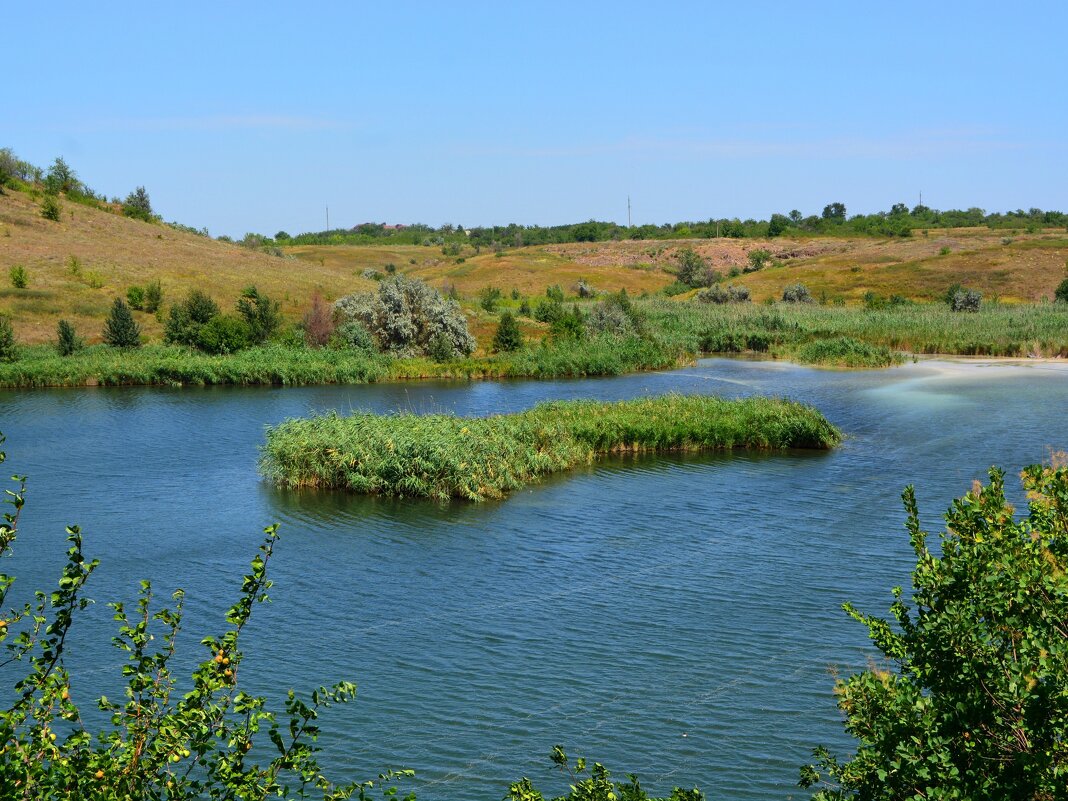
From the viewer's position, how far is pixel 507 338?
186ft

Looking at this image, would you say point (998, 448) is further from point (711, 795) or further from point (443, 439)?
point (711, 795)

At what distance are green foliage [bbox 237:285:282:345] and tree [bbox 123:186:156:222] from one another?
3773 centimetres

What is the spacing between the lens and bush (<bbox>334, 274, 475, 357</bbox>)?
54281 millimetres

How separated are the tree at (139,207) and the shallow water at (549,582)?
196 feet

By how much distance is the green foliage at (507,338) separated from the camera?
185 feet

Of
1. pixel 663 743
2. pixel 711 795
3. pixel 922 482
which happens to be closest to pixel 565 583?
pixel 663 743

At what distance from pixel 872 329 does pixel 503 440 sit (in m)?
36.9

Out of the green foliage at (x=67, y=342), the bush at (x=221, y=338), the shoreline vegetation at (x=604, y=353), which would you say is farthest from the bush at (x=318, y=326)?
the green foliage at (x=67, y=342)

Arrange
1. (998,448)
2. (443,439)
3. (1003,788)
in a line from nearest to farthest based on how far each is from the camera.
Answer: (1003,788), (443,439), (998,448)

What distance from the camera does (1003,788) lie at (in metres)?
6.01

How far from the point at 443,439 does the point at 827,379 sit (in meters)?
25.5

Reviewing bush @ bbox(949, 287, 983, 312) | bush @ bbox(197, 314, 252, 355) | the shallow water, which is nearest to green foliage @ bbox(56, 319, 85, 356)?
bush @ bbox(197, 314, 252, 355)

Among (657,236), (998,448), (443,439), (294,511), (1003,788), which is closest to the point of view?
(1003,788)

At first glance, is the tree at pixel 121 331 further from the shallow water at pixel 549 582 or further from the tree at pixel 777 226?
the tree at pixel 777 226
